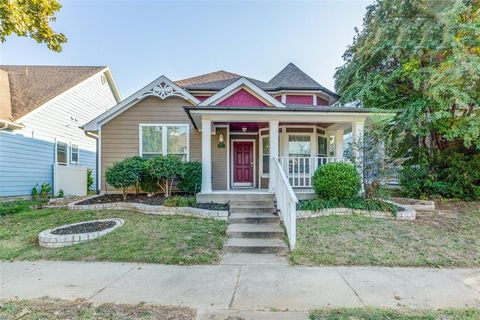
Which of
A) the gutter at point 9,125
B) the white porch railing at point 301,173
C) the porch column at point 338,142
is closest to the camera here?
the white porch railing at point 301,173

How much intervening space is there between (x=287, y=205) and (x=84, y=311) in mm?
4078

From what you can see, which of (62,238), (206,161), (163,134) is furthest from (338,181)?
(62,238)

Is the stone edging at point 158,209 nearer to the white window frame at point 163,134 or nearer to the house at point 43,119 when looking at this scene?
the white window frame at point 163,134

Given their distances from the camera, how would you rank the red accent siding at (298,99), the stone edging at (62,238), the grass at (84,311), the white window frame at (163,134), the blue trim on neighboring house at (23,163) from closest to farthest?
the grass at (84,311) < the stone edging at (62,238) < the blue trim on neighboring house at (23,163) < the white window frame at (163,134) < the red accent siding at (298,99)

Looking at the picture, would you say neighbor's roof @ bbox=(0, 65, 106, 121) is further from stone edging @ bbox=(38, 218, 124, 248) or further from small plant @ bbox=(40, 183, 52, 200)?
stone edging @ bbox=(38, 218, 124, 248)

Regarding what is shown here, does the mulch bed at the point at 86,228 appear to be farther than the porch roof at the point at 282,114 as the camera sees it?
No

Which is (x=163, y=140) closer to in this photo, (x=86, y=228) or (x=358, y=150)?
(x=86, y=228)

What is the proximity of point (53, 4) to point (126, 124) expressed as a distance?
16.4ft

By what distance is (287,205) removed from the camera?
19.3 feet

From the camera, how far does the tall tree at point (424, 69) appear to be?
27.3ft

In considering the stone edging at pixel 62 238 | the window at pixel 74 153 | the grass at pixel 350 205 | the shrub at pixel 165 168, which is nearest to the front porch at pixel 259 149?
the shrub at pixel 165 168

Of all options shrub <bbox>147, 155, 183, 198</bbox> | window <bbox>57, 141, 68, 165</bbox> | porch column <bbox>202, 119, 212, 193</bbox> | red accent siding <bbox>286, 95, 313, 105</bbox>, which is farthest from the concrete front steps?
window <bbox>57, 141, 68, 165</bbox>

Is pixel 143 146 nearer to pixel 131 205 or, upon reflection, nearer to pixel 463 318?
→ pixel 131 205

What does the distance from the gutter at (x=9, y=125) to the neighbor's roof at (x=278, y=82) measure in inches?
259
